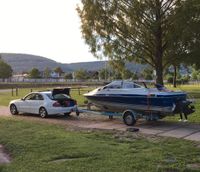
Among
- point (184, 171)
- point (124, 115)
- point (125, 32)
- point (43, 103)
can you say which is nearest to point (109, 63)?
point (125, 32)

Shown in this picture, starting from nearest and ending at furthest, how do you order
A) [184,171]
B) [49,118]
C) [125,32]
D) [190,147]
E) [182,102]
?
[184,171] < [190,147] < [182,102] < [49,118] < [125,32]

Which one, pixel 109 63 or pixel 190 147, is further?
pixel 109 63

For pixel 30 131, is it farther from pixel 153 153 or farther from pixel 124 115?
pixel 153 153

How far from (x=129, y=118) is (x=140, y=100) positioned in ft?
2.69

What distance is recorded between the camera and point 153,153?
1074cm

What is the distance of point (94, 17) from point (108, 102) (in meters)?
17.7

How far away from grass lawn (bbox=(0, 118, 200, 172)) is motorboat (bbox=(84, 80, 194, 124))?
2.87 metres

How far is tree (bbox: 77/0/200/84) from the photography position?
3428 centimetres

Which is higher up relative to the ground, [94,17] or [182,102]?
[94,17]

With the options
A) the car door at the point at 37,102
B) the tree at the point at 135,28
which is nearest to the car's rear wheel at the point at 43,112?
the car door at the point at 37,102

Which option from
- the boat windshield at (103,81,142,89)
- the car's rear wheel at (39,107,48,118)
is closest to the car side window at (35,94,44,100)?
the car's rear wheel at (39,107,48,118)

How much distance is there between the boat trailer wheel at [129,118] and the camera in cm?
1738

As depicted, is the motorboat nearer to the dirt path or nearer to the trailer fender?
the trailer fender

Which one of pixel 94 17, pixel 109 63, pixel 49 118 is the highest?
pixel 94 17
